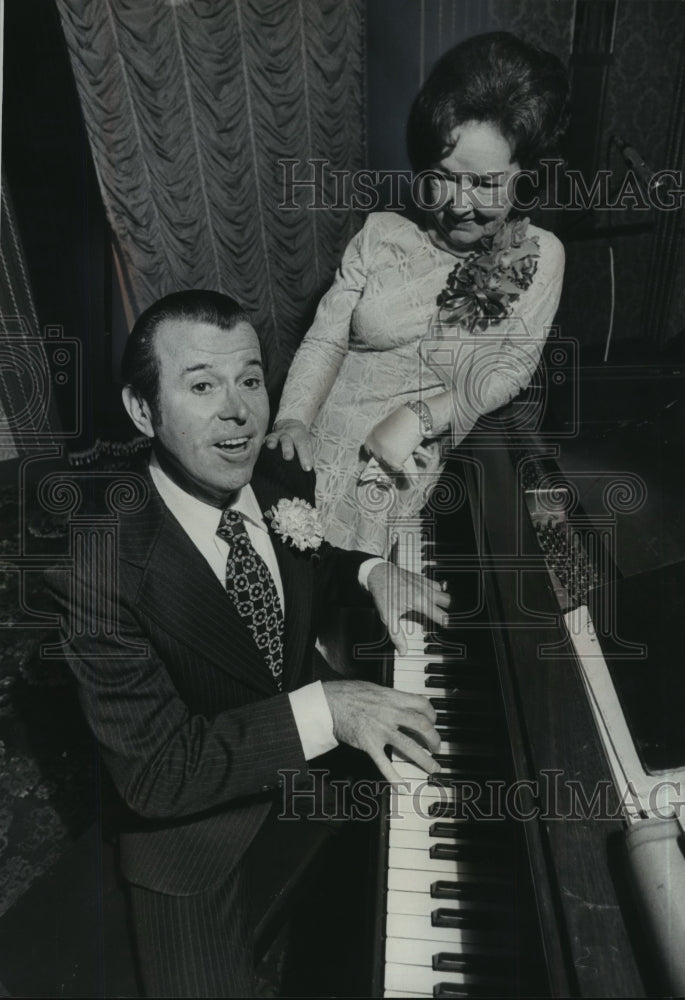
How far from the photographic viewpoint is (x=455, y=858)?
1255 mm

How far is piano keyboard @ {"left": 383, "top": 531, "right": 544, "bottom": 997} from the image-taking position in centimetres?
112

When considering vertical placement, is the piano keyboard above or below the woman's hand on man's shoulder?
below

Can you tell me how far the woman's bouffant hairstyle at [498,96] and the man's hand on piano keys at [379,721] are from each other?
1250 mm

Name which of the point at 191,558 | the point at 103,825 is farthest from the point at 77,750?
the point at 191,558

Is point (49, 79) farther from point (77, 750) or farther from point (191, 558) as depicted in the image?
point (77, 750)

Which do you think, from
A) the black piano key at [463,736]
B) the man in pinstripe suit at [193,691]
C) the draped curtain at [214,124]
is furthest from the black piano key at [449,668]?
the draped curtain at [214,124]

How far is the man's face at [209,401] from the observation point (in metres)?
1.16

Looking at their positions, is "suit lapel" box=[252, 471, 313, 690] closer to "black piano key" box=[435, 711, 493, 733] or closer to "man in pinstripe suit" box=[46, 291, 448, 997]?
"man in pinstripe suit" box=[46, 291, 448, 997]

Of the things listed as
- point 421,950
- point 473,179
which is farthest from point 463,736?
point 473,179

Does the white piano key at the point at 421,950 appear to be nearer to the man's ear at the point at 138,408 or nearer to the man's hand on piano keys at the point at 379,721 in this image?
the man's hand on piano keys at the point at 379,721

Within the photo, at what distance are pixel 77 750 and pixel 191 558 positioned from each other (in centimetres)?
122

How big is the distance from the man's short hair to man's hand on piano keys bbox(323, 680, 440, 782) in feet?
1.94

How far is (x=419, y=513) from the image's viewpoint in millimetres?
Result: 2010

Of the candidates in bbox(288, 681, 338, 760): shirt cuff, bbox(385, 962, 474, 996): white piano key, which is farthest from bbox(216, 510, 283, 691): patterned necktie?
bbox(385, 962, 474, 996): white piano key
